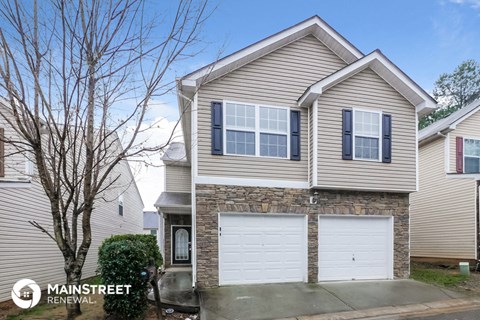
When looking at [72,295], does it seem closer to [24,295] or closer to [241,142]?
[24,295]

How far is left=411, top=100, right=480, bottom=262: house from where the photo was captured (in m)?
12.4

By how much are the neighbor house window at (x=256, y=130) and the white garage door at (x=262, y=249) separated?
6.23 ft

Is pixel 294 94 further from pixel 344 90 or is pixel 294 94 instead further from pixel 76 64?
pixel 76 64

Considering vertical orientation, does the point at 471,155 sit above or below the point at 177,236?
above

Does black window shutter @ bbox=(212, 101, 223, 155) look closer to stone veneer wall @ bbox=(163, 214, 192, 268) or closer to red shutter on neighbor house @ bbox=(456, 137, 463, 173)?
stone veneer wall @ bbox=(163, 214, 192, 268)

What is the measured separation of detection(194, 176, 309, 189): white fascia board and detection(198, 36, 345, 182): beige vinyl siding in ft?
0.37

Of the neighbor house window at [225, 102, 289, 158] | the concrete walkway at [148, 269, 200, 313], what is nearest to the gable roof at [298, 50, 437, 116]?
the neighbor house window at [225, 102, 289, 158]

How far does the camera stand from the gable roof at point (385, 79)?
9.19 m

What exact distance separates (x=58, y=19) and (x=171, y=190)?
1070 centimetres

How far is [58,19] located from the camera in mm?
5473

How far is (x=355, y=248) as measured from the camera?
962 cm

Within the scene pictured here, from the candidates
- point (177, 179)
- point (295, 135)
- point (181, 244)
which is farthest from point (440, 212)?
point (177, 179)

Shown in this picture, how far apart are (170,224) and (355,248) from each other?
26.3 feet

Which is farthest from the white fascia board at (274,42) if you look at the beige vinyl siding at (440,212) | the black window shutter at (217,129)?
the beige vinyl siding at (440,212)
